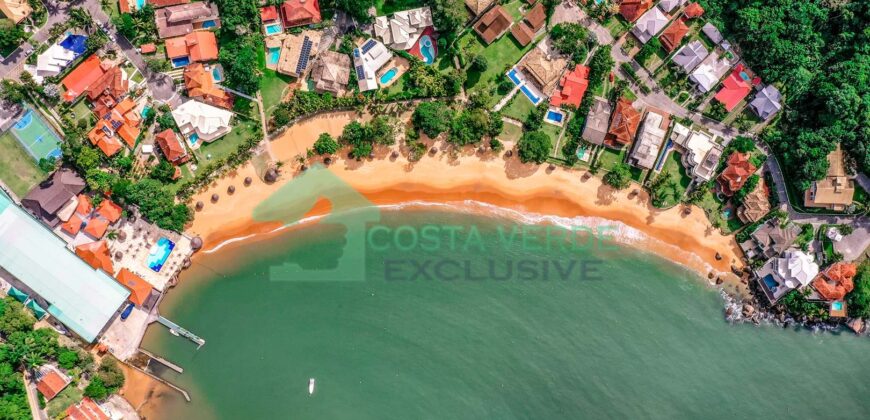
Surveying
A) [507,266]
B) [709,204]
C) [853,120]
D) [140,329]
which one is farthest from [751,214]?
[140,329]

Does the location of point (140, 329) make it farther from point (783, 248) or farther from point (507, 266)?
point (783, 248)

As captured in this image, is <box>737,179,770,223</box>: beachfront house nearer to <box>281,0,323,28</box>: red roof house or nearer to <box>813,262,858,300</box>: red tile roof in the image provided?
<box>813,262,858,300</box>: red tile roof

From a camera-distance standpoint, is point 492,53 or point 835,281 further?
point 492,53

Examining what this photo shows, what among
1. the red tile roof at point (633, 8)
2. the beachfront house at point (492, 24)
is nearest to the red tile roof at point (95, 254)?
the beachfront house at point (492, 24)

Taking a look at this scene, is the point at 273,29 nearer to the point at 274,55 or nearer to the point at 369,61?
the point at 274,55

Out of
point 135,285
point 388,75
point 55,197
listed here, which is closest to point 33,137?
point 55,197

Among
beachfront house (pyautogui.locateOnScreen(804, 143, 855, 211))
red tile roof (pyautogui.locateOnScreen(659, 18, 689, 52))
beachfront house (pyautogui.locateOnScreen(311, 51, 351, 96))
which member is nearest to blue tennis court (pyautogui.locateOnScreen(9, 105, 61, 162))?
beachfront house (pyautogui.locateOnScreen(311, 51, 351, 96))

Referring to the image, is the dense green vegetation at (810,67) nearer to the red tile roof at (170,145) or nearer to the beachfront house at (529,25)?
the beachfront house at (529,25)

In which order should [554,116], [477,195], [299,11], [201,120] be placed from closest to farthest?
[201,120], [299,11], [554,116], [477,195]
